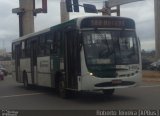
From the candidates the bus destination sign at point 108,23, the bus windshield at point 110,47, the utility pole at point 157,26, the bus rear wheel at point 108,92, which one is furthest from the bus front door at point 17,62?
the utility pole at point 157,26

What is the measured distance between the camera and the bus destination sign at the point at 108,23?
57.0 ft

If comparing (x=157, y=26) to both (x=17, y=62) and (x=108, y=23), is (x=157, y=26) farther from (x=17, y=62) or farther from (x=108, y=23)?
(x=108, y=23)

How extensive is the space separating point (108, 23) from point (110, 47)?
3.16 feet

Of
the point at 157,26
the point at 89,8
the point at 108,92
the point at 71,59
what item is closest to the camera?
the point at 71,59

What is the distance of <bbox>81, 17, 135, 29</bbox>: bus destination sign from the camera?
684 inches

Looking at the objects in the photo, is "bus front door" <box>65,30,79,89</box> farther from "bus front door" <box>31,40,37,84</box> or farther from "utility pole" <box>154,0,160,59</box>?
"utility pole" <box>154,0,160,59</box>

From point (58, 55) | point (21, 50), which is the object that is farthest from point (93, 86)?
point (21, 50)

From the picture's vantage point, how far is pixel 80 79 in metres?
17.0

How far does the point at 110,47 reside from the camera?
57.0ft

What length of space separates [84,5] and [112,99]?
940 inches

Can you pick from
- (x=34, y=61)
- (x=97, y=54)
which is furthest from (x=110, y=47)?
(x=34, y=61)

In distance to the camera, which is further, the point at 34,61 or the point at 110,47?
the point at 34,61

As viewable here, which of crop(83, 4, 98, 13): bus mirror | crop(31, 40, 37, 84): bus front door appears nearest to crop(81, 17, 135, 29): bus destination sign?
crop(31, 40, 37, 84): bus front door

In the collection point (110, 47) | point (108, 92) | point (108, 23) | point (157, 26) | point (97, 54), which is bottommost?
point (108, 92)
